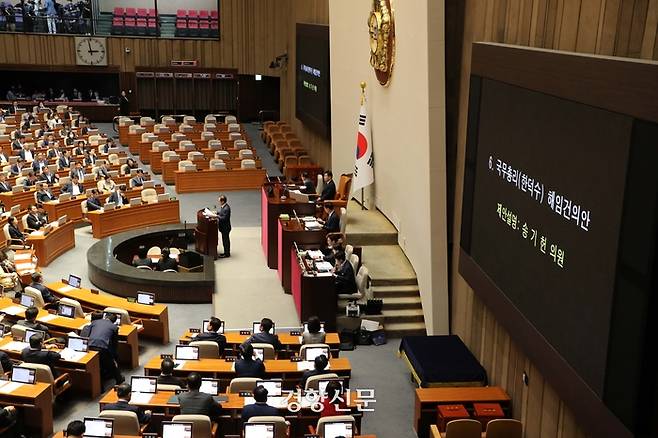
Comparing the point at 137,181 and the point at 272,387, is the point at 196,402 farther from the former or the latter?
the point at 137,181

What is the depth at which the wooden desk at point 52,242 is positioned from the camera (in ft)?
48.6

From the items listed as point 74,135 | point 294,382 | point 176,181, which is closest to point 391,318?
point 294,382

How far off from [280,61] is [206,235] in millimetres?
15554

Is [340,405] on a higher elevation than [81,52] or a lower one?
lower

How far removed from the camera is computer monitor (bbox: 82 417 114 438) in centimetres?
772

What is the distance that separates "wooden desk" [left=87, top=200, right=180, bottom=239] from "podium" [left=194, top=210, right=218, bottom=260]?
2517 mm

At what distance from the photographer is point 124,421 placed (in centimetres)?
796

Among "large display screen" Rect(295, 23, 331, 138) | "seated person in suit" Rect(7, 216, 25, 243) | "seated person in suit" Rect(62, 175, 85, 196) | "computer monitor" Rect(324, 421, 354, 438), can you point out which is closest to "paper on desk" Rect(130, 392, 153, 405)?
"computer monitor" Rect(324, 421, 354, 438)

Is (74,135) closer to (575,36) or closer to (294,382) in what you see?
(294,382)

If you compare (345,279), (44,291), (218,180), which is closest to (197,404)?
(345,279)

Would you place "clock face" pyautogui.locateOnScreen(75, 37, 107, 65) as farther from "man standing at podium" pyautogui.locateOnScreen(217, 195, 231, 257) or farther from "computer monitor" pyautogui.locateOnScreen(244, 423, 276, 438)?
"computer monitor" pyautogui.locateOnScreen(244, 423, 276, 438)

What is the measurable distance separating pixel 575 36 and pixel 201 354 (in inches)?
235

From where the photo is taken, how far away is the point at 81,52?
30.0 meters

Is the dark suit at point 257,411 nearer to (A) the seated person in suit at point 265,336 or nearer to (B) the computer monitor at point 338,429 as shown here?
(B) the computer monitor at point 338,429
